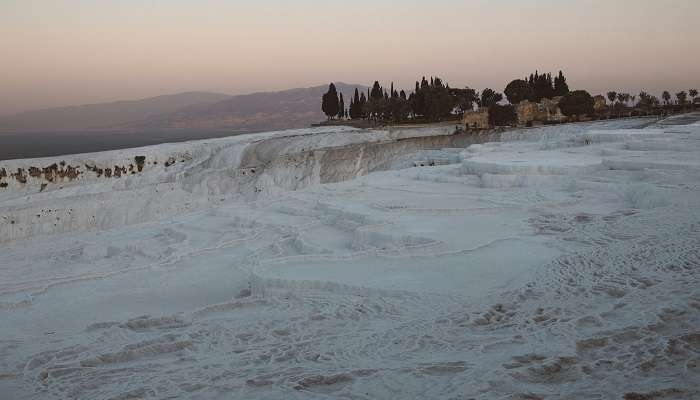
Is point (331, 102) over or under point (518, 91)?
over

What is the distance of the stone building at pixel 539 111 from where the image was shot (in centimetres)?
5456

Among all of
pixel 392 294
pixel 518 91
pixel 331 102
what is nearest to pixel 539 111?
pixel 518 91

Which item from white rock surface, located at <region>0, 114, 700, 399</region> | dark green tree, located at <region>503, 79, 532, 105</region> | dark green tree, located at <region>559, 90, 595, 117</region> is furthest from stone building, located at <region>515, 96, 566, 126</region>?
white rock surface, located at <region>0, 114, 700, 399</region>

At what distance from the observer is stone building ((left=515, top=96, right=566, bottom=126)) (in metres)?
54.6

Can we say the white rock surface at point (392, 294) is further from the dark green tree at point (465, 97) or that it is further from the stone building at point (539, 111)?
the dark green tree at point (465, 97)

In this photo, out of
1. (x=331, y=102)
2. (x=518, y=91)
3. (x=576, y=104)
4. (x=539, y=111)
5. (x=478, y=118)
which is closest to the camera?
(x=576, y=104)

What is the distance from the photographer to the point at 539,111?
55750mm

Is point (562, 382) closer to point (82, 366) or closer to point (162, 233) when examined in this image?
point (82, 366)

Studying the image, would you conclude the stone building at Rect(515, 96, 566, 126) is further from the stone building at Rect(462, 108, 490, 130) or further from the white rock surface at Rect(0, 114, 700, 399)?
the white rock surface at Rect(0, 114, 700, 399)

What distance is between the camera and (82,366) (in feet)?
22.5

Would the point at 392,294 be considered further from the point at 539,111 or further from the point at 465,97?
the point at 465,97

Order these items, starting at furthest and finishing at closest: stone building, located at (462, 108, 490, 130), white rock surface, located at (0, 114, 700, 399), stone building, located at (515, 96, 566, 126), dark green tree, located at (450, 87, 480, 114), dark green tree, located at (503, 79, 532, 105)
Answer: dark green tree, located at (450, 87, 480, 114)
dark green tree, located at (503, 79, 532, 105)
stone building, located at (515, 96, 566, 126)
stone building, located at (462, 108, 490, 130)
white rock surface, located at (0, 114, 700, 399)

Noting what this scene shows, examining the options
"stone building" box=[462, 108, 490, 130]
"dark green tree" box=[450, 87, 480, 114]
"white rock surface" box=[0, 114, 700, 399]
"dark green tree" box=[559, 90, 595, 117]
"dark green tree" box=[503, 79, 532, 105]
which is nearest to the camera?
"white rock surface" box=[0, 114, 700, 399]

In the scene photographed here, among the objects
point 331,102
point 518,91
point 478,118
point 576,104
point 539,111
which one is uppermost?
point 331,102
